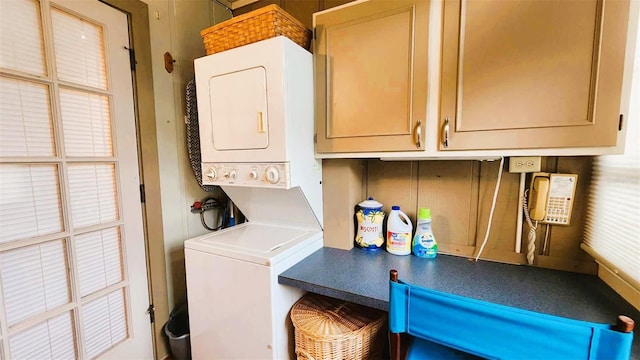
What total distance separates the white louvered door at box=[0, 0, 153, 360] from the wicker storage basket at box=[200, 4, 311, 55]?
571 millimetres

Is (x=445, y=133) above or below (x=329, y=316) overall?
Result: above

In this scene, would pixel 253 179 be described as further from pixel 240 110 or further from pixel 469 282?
pixel 469 282

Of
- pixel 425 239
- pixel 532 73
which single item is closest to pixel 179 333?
pixel 425 239

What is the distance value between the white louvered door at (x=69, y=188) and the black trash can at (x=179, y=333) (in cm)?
14

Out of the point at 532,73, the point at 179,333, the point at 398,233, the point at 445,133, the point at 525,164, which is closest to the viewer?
the point at 532,73

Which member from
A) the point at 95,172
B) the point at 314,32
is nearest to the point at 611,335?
the point at 314,32

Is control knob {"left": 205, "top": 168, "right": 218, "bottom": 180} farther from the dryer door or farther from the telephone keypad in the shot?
the telephone keypad

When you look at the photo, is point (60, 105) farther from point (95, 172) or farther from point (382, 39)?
point (382, 39)

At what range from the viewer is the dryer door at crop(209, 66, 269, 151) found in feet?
4.26

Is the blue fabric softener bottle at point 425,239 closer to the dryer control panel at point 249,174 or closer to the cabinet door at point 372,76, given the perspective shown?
the cabinet door at point 372,76

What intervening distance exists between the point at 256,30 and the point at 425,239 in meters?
1.41

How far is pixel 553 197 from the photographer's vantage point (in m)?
1.21

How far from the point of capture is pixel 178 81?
1.78 m

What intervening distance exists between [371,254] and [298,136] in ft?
2.60
